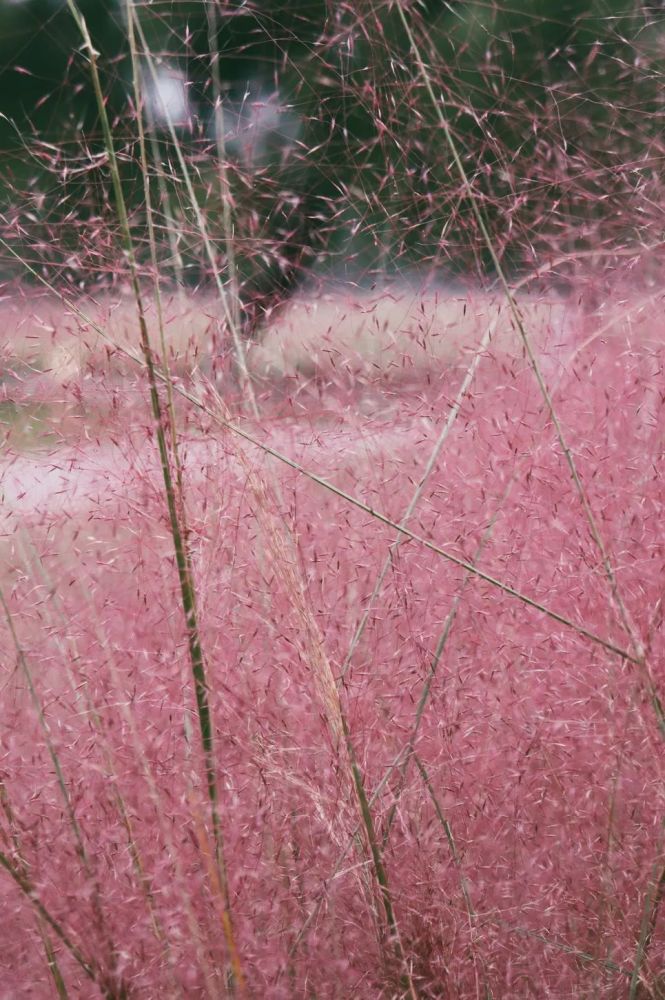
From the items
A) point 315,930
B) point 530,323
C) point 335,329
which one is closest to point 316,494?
point 335,329

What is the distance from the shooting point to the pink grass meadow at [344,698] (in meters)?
0.78

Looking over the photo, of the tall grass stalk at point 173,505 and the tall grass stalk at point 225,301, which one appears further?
the tall grass stalk at point 225,301

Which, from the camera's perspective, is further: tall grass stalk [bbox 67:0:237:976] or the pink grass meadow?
the pink grass meadow

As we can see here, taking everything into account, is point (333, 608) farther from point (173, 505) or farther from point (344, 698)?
point (173, 505)

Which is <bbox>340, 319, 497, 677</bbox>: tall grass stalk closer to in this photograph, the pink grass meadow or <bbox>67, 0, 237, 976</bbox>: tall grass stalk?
the pink grass meadow

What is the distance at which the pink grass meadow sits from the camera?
777mm

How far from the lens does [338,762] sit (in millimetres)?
746

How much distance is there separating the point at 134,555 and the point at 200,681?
0.30 m

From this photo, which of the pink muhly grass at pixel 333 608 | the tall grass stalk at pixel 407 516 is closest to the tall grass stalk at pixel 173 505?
the pink muhly grass at pixel 333 608

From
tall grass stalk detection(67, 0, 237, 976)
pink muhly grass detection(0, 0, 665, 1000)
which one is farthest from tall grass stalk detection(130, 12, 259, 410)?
tall grass stalk detection(67, 0, 237, 976)

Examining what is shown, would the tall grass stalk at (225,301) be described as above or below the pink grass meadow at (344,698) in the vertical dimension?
above

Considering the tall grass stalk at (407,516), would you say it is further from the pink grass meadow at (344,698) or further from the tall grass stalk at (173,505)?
the tall grass stalk at (173,505)

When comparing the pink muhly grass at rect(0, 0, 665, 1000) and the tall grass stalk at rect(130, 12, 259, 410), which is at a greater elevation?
the tall grass stalk at rect(130, 12, 259, 410)

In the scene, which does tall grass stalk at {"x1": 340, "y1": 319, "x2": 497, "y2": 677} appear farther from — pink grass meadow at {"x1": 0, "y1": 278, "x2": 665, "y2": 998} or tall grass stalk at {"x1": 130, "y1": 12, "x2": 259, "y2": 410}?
tall grass stalk at {"x1": 130, "y1": 12, "x2": 259, "y2": 410}
